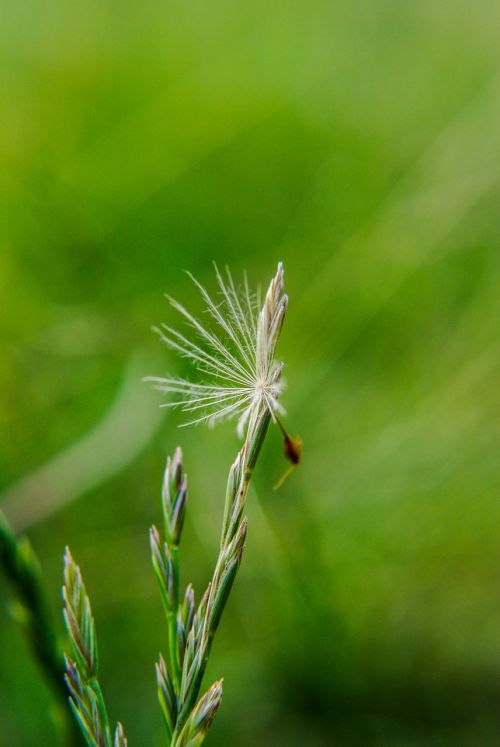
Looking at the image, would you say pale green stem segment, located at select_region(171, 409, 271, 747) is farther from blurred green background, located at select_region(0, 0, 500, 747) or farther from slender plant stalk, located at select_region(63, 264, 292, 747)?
blurred green background, located at select_region(0, 0, 500, 747)

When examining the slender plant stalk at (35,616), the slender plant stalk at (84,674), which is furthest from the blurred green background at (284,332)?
the slender plant stalk at (84,674)

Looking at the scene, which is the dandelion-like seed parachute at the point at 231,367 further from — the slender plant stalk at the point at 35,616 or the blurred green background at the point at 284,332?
the blurred green background at the point at 284,332

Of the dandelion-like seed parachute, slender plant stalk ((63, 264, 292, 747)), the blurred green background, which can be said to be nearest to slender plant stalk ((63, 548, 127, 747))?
slender plant stalk ((63, 264, 292, 747))

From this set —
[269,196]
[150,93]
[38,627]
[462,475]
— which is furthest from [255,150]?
[38,627]

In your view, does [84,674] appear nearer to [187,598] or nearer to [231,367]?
[187,598]

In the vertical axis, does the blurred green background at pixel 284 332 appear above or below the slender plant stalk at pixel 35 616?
above

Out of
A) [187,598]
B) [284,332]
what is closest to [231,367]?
[187,598]
